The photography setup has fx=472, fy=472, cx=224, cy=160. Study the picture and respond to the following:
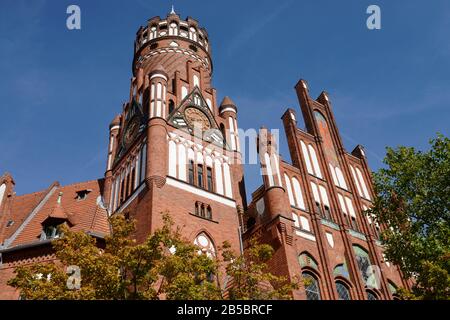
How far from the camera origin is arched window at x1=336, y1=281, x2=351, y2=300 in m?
18.6

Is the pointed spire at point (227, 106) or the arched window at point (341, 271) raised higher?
the pointed spire at point (227, 106)

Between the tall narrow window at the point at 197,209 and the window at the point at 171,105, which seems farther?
the window at the point at 171,105

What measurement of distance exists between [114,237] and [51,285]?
2.30m

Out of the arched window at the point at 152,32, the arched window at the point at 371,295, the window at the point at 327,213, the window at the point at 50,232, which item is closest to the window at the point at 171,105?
the window at the point at 50,232

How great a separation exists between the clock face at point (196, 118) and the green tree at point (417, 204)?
37.0ft

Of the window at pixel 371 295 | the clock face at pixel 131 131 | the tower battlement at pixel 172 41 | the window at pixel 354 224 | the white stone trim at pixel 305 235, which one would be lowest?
the window at pixel 371 295

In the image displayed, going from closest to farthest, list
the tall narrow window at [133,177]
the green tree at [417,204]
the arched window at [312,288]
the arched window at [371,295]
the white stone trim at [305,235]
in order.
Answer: the green tree at [417,204]
the arched window at [312,288]
the white stone trim at [305,235]
the arched window at [371,295]
the tall narrow window at [133,177]

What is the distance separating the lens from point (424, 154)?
16.2 metres

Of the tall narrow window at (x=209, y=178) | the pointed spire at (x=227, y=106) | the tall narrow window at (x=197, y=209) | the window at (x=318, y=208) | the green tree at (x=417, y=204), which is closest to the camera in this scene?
the green tree at (x=417, y=204)

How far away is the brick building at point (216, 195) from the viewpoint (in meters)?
19.0

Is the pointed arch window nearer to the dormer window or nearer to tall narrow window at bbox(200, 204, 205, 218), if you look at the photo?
tall narrow window at bbox(200, 204, 205, 218)

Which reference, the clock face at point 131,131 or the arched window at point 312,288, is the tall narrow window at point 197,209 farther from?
Result: the clock face at point 131,131
